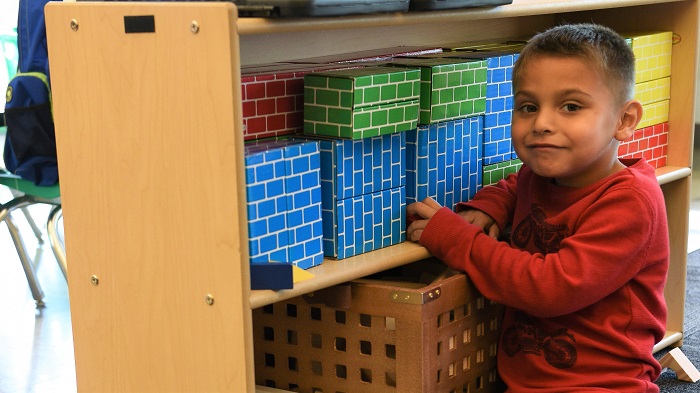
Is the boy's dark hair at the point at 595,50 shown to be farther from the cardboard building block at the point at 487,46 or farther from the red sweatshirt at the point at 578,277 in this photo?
the cardboard building block at the point at 487,46

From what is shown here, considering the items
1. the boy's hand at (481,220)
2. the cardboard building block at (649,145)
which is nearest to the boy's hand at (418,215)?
the boy's hand at (481,220)

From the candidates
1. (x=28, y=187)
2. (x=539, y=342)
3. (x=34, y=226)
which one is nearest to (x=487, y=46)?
(x=539, y=342)

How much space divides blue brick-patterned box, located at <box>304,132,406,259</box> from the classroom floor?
3.68 ft

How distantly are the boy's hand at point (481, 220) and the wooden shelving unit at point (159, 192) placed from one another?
264mm

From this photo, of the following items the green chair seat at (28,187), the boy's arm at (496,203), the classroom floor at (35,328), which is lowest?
the classroom floor at (35,328)

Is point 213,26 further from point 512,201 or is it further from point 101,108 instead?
point 512,201

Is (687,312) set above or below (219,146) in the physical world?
below

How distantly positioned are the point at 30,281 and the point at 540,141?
6.62 ft

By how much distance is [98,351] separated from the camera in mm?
1556

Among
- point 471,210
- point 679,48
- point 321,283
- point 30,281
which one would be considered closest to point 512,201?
point 471,210

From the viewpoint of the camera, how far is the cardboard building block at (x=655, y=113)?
225 cm

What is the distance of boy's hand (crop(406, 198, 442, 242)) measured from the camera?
5.66ft

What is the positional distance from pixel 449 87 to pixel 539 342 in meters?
0.49

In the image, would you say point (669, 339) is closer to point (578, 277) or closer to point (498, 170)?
point (498, 170)
